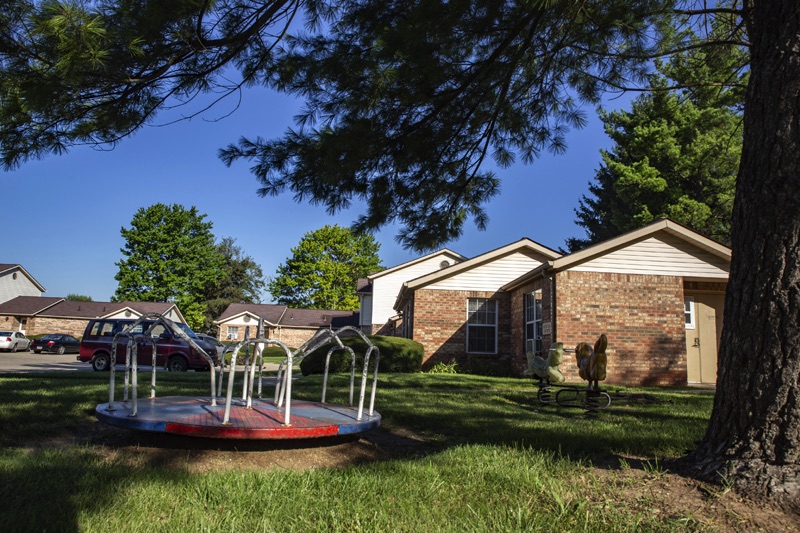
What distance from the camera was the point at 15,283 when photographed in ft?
161

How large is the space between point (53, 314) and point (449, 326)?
4064 cm

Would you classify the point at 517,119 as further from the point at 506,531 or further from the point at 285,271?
the point at 285,271

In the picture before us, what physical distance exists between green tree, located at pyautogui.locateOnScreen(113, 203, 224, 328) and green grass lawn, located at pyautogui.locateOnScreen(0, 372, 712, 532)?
168ft

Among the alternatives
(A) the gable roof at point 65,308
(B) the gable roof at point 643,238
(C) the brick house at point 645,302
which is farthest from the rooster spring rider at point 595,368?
(A) the gable roof at point 65,308

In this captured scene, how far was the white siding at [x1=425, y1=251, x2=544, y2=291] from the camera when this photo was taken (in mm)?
19562

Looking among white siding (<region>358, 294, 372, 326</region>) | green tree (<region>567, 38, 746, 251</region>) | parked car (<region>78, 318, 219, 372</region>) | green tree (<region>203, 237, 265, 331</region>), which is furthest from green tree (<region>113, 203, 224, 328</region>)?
green tree (<region>567, 38, 746, 251</region>)

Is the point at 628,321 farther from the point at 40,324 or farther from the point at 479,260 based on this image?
the point at 40,324

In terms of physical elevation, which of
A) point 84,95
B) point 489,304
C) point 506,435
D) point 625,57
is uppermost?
point 625,57

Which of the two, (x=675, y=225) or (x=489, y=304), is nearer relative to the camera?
(x=675, y=225)

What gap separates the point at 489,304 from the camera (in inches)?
770

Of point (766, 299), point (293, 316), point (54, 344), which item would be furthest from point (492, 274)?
point (293, 316)

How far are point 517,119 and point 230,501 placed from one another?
620 cm

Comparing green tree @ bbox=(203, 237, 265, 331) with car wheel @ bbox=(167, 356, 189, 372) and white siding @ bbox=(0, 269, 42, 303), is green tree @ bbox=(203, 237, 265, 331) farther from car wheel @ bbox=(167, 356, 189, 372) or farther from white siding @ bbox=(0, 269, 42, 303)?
car wheel @ bbox=(167, 356, 189, 372)

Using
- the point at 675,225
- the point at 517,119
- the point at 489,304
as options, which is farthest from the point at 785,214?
the point at 489,304
